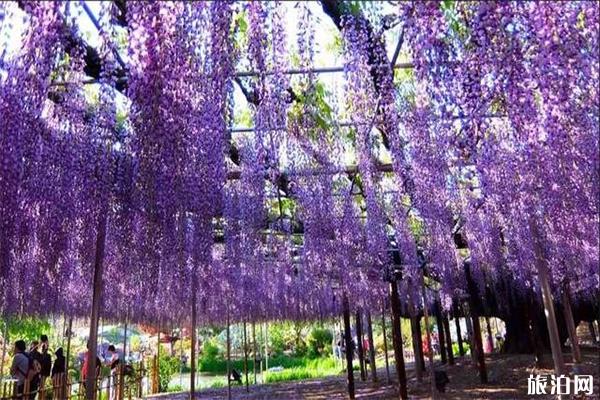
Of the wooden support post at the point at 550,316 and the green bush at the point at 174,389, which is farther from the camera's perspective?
the green bush at the point at 174,389

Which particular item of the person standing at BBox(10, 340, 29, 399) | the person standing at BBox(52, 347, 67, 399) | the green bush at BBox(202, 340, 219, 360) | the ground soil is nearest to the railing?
the person standing at BBox(52, 347, 67, 399)

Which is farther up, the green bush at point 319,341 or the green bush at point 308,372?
the green bush at point 319,341

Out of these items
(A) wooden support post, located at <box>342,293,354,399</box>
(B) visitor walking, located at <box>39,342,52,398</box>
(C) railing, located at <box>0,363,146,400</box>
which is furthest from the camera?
(A) wooden support post, located at <box>342,293,354,399</box>

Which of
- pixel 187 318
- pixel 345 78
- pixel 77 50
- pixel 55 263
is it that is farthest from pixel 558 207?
pixel 187 318

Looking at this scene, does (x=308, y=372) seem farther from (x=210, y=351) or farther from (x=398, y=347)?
(x=398, y=347)

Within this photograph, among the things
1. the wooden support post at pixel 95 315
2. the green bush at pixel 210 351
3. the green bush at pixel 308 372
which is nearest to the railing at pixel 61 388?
the wooden support post at pixel 95 315

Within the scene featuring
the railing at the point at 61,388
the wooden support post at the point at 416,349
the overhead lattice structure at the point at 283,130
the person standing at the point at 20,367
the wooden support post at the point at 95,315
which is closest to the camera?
the overhead lattice structure at the point at 283,130

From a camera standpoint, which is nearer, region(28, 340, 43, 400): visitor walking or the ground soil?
region(28, 340, 43, 400): visitor walking

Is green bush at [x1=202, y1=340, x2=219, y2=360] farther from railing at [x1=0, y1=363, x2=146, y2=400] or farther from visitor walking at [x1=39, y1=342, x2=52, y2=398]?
visitor walking at [x1=39, y1=342, x2=52, y2=398]

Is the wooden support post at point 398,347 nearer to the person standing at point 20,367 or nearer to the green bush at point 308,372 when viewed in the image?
the person standing at point 20,367

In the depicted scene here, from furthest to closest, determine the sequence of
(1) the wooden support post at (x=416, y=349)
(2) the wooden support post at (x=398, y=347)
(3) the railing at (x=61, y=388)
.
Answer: (1) the wooden support post at (x=416, y=349) < (2) the wooden support post at (x=398, y=347) < (3) the railing at (x=61, y=388)

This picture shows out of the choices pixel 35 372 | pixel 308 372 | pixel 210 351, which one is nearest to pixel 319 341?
pixel 210 351

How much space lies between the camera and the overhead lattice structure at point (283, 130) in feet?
12.3

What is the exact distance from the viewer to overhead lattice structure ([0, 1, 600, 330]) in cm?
376
